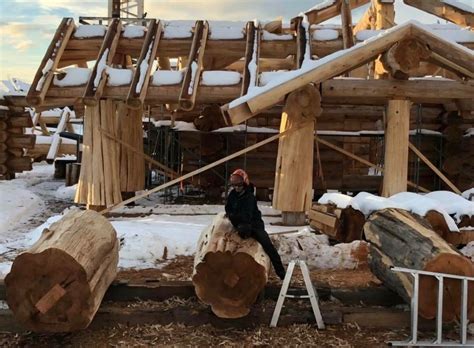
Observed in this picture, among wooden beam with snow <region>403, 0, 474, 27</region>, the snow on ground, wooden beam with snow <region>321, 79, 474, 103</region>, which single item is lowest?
the snow on ground

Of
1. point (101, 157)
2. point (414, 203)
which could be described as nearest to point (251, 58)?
point (101, 157)

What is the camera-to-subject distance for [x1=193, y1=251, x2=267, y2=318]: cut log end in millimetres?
6062

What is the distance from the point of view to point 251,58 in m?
12.4

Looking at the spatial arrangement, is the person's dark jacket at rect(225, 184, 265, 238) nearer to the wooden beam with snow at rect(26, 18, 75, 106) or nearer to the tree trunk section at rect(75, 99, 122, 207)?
the tree trunk section at rect(75, 99, 122, 207)

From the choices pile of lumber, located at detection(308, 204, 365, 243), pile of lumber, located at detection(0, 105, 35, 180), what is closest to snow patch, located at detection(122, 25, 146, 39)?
pile of lumber, located at detection(308, 204, 365, 243)

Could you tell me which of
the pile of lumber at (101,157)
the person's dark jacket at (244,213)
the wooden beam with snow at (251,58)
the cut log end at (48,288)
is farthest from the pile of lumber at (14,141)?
the cut log end at (48,288)

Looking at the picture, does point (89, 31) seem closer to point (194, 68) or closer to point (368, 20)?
point (194, 68)

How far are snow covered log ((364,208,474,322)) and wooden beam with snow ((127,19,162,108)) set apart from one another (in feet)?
19.7

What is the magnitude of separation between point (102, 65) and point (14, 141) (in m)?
9.14

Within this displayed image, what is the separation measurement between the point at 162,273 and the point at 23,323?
2809 millimetres

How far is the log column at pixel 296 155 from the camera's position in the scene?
1084cm

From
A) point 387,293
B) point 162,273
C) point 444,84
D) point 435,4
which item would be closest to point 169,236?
point 162,273

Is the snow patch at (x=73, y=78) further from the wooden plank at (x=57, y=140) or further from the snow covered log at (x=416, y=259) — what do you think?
the wooden plank at (x=57, y=140)

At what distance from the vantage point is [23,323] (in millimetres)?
5586
